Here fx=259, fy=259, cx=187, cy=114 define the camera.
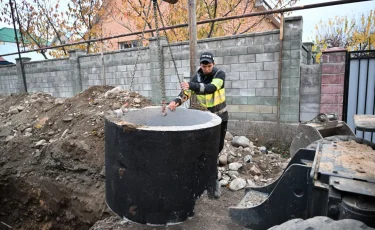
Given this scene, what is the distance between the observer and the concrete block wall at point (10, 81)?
1109cm

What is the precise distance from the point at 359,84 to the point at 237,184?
314cm

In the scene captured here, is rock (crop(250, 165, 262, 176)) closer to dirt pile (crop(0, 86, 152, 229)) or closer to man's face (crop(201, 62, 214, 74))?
man's face (crop(201, 62, 214, 74))

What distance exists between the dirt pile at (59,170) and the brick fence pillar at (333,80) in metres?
3.49

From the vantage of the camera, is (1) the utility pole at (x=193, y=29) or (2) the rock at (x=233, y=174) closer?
(2) the rock at (x=233, y=174)

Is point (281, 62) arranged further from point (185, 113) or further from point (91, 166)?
point (91, 166)

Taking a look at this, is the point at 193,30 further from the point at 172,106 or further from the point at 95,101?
the point at 95,101

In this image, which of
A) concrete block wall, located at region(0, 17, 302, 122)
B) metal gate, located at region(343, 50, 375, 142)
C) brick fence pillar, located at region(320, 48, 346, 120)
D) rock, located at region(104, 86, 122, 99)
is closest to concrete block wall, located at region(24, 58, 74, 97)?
concrete block wall, located at region(0, 17, 302, 122)

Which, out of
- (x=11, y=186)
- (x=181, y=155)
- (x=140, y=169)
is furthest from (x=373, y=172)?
(x=11, y=186)

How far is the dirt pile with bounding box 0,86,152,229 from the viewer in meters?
3.90

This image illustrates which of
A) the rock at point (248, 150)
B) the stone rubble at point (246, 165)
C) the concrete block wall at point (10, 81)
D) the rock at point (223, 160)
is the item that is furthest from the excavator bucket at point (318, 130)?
the concrete block wall at point (10, 81)

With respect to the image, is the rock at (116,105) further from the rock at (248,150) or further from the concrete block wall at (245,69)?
the rock at (248,150)

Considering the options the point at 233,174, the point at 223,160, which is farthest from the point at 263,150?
the point at 233,174

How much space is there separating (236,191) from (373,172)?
89.6 inches

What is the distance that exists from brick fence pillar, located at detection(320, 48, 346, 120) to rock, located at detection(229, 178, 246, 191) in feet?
8.19
